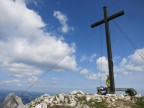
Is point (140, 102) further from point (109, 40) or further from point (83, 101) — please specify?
point (109, 40)

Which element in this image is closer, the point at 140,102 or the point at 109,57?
the point at 140,102

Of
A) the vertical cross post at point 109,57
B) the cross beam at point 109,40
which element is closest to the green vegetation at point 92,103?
the vertical cross post at point 109,57

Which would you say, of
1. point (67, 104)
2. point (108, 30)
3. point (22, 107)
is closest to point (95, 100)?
point (67, 104)

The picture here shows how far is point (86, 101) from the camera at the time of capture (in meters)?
19.9

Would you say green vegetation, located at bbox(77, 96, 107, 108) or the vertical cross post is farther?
the vertical cross post

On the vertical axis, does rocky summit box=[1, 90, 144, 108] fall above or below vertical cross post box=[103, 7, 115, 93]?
below


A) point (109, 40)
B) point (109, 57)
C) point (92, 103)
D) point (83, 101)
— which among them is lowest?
point (92, 103)

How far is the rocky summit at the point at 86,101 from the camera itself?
62.4 feet

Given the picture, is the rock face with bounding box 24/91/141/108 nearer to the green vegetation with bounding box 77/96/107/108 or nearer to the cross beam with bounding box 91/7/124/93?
the green vegetation with bounding box 77/96/107/108

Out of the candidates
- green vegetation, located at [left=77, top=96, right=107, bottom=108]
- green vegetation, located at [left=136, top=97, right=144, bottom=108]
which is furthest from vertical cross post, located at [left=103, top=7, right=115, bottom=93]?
green vegetation, located at [left=77, top=96, right=107, bottom=108]

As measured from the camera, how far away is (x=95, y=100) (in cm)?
2019

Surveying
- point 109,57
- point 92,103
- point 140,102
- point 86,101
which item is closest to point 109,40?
point 109,57

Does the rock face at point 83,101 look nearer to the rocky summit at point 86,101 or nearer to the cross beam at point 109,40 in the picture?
the rocky summit at point 86,101

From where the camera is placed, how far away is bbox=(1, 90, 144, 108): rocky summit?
19.0m
